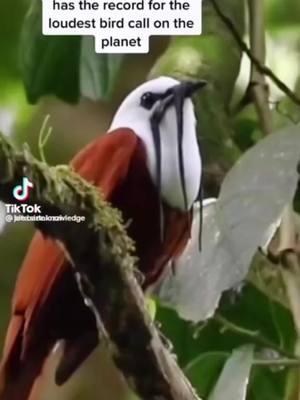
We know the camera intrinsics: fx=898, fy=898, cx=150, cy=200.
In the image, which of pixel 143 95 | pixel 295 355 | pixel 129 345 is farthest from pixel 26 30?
pixel 295 355

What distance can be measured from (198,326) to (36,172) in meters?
0.24

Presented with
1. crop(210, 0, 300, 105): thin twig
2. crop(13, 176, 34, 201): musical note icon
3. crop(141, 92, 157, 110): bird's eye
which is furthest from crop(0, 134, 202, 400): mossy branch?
crop(210, 0, 300, 105): thin twig

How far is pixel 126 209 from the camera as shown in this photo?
961 millimetres

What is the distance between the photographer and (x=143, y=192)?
3.15ft

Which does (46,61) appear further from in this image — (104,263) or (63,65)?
(104,263)

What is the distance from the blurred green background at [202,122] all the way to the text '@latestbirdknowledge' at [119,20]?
0.05 ft

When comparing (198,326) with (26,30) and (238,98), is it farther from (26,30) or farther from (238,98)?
(26,30)

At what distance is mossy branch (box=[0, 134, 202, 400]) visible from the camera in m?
0.94

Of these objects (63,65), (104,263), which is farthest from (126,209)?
(63,65)

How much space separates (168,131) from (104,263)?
16 cm

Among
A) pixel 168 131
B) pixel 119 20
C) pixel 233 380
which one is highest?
pixel 119 20

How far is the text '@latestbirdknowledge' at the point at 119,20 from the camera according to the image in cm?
97

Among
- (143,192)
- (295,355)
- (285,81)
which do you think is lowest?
(295,355)

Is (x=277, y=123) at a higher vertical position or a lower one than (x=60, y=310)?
higher
